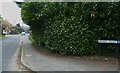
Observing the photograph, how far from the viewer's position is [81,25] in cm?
1423

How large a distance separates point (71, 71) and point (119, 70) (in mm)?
1866

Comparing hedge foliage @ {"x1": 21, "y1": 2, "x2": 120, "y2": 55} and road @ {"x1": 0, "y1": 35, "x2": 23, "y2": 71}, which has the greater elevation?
hedge foliage @ {"x1": 21, "y1": 2, "x2": 120, "y2": 55}

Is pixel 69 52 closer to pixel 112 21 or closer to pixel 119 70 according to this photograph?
pixel 112 21

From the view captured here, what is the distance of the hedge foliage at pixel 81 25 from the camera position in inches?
537

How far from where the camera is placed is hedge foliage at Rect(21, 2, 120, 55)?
13633 millimetres

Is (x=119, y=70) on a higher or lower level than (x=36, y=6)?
lower

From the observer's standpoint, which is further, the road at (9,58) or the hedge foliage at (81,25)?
the hedge foliage at (81,25)

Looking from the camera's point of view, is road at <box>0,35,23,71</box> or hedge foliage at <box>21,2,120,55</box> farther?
hedge foliage at <box>21,2,120,55</box>

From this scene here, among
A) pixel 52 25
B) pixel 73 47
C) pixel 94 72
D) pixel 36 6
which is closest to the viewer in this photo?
pixel 94 72

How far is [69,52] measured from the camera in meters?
14.9

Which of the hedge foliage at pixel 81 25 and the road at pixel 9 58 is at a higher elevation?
the hedge foliage at pixel 81 25

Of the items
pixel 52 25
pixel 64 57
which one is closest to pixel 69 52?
pixel 64 57

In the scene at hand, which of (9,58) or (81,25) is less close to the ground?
(81,25)

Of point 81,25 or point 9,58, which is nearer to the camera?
point 81,25
